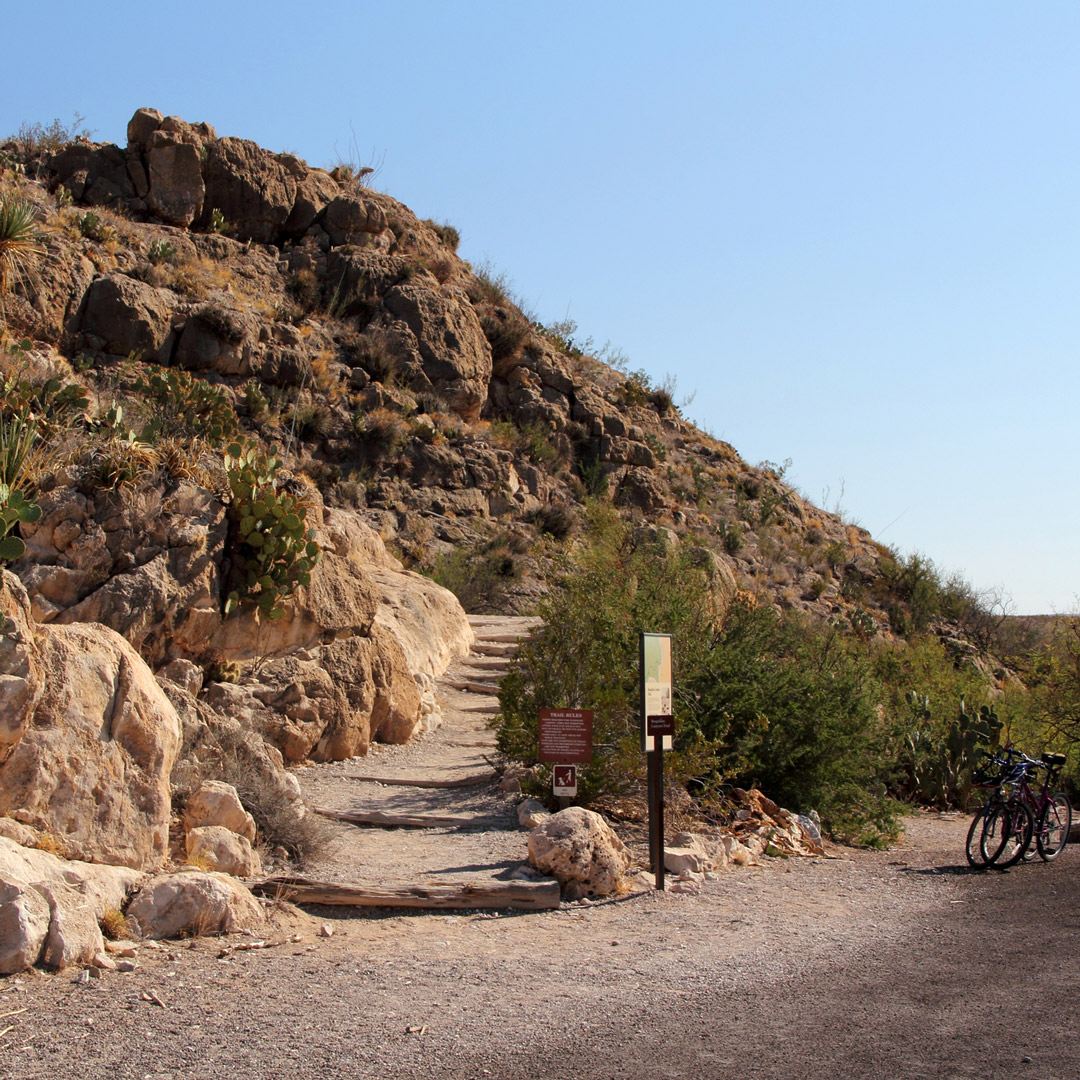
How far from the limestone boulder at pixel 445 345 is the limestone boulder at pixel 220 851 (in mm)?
22032

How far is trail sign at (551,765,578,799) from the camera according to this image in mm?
8453

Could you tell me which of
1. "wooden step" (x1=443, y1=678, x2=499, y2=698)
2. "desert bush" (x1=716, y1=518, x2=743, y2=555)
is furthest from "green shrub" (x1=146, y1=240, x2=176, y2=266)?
"desert bush" (x1=716, y1=518, x2=743, y2=555)

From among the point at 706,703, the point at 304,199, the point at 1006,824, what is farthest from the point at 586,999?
the point at 304,199

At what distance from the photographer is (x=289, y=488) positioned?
11.6 meters

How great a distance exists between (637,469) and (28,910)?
1082 inches

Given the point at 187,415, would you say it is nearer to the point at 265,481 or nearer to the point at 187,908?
the point at 265,481

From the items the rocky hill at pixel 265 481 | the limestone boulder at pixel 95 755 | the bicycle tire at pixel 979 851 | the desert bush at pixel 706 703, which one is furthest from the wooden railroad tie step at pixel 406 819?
the bicycle tire at pixel 979 851

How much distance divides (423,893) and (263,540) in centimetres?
465

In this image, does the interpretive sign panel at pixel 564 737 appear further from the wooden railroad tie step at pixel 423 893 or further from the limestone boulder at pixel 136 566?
the limestone boulder at pixel 136 566

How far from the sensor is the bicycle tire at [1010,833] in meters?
9.29

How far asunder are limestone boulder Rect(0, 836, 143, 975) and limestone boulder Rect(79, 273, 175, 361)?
18232mm

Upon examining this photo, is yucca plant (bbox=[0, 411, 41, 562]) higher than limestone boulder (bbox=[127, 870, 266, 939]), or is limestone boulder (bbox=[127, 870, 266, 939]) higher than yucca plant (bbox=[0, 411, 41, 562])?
yucca plant (bbox=[0, 411, 41, 562])

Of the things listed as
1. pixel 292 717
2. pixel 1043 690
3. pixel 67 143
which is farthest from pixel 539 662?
pixel 67 143

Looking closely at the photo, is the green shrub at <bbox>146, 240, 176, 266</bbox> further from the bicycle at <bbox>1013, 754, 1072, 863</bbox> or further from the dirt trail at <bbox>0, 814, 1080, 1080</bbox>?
the bicycle at <bbox>1013, 754, 1072, 863</bbox>
